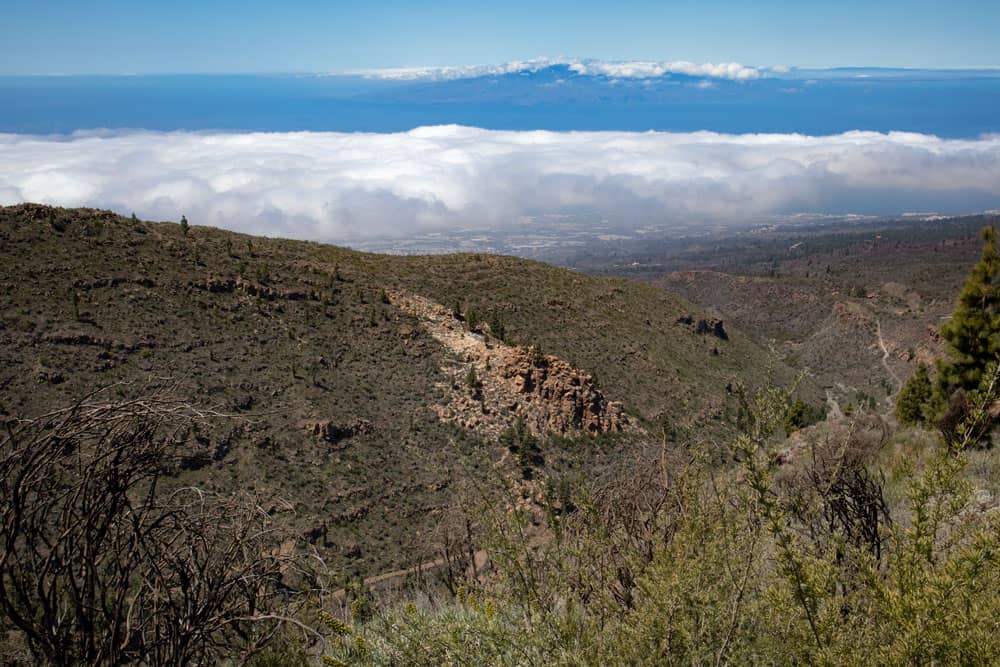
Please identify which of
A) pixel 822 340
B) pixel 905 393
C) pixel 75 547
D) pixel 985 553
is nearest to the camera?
pixel 985 553

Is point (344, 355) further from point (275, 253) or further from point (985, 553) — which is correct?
point (985, 553)

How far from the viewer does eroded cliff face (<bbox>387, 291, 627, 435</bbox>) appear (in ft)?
81.9

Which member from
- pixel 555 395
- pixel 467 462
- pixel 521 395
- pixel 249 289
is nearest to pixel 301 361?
pixel 249 289

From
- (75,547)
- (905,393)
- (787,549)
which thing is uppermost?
(787,549)

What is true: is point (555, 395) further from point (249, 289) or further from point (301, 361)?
point (249, 289)

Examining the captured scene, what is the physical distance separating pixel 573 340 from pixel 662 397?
618 centimetres

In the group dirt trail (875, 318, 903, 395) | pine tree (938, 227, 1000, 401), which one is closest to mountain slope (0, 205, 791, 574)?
pine tree (938, 227, 1000, 401)

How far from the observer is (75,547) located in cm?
366

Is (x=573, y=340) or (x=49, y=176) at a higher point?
(x=49, y=176)

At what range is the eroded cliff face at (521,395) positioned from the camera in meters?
25.0

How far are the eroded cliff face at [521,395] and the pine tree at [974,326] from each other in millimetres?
12254

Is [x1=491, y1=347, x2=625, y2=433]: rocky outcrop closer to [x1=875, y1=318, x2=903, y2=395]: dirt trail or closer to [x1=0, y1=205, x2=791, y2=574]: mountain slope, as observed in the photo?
[x1=0, y1=205, x2=791, y2=574]: mountain slope

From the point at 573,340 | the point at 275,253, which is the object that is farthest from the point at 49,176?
the point at 573,340

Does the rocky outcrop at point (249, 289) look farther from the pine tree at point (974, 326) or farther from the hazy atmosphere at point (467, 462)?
the pine tree at point (974, 326)
